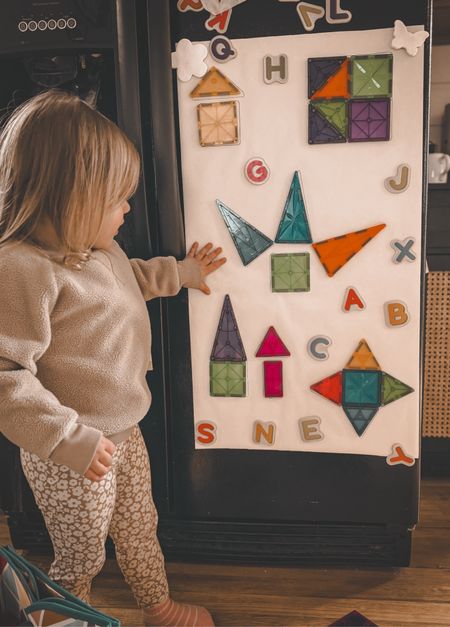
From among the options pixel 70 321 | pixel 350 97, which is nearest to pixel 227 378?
pixel 70 321

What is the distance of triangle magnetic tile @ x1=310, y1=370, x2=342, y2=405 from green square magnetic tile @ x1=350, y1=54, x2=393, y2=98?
599mm

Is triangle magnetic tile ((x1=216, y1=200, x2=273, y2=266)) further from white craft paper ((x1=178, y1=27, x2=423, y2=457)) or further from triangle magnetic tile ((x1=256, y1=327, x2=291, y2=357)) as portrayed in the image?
triangle magnetic tile ((x1=256, y1=327, x2=291, y2=357))

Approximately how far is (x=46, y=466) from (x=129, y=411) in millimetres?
176

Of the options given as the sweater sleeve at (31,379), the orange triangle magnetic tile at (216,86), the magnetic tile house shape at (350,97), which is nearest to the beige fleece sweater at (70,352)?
the sweater sleeve at (31,379)

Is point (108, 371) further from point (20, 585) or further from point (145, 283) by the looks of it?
point (20, 585)

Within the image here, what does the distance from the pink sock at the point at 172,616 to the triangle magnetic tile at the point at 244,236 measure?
800mm

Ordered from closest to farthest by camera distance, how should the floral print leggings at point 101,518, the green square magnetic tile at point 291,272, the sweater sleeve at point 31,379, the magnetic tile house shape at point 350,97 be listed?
1. the sweater sleeve at point 31,379
2. the floral print leggings at point 101,518
3. the magnetic tile house shape at point 350,97
4. the green square magnetic tile at point 291,272

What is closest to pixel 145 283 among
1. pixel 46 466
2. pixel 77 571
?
pixel 46 466

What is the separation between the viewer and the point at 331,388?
4.20 ft

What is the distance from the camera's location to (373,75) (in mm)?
1135

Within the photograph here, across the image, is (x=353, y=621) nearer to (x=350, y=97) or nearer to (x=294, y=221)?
(x=294, y=221)

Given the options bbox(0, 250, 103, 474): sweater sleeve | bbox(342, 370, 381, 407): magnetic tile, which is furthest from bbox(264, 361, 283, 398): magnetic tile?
bbox(0, 250, 103, 474): sweater sleeve

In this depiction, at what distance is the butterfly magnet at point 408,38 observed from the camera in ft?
3.64

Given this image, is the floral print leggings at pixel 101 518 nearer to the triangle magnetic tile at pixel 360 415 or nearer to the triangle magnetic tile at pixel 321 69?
the triangle magnetic tile at pixel 360 415
